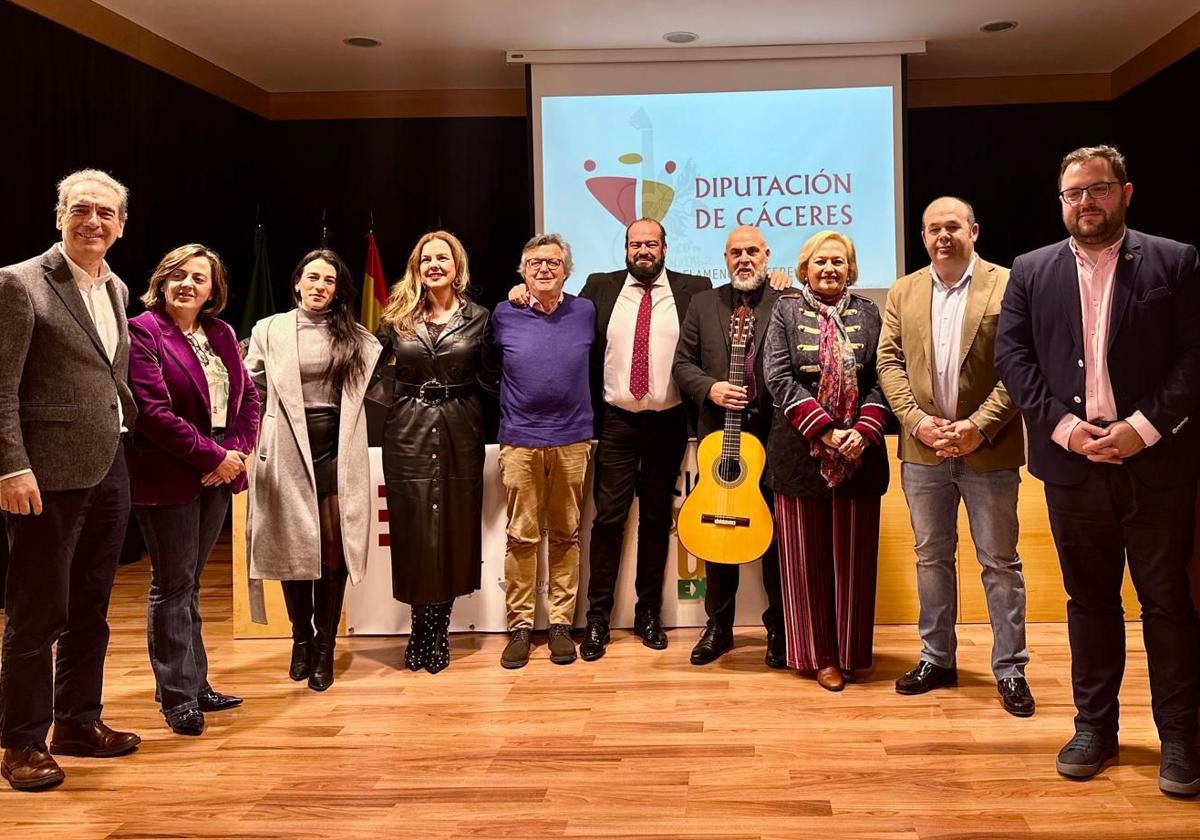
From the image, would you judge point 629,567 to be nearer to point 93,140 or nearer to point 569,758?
point 569,758

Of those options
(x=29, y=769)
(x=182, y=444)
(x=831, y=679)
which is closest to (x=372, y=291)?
(x=182, y=444)

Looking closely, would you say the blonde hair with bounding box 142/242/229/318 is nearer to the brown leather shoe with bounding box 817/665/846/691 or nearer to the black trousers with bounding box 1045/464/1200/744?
the brown leather shoe with bounding box 817/665/846/691

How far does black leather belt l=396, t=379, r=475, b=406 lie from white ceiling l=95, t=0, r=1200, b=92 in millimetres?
3093

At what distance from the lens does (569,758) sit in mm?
2947

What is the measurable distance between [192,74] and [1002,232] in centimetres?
565

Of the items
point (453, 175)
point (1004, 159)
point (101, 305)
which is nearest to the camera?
point (101, 305)

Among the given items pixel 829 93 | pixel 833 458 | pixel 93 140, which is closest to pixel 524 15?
pixel 829 93

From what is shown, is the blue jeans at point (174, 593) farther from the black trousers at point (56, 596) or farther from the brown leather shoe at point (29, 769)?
the brown leather shoe at point (29, 769)

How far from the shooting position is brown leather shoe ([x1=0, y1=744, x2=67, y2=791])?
9.03ft

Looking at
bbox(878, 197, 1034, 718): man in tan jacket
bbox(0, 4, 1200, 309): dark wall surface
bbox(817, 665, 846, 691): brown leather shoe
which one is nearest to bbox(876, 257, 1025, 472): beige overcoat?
bbox(878, 197, 1034, 718): man in tan jacket

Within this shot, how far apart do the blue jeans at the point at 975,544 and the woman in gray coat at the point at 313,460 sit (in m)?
1.86

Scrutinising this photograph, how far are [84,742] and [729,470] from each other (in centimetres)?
214

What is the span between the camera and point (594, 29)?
6.57m

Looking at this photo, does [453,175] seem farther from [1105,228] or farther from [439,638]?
[1105,228]
